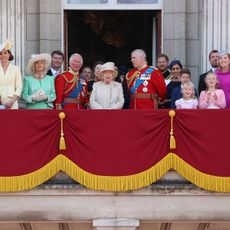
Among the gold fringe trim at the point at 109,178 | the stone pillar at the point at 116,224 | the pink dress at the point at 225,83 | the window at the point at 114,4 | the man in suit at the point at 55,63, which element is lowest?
the stone pillar at the point at 116,224

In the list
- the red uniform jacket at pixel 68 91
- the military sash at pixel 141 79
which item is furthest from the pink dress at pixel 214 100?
the red uniform jacket at pixel 68 91

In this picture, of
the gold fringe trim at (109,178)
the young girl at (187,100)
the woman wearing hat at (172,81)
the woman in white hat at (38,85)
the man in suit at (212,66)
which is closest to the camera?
the gold fringe trim at (109,178)

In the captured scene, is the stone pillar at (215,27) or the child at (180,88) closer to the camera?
the child at (180,88)

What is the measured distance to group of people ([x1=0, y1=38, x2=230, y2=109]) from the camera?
16.8 meters

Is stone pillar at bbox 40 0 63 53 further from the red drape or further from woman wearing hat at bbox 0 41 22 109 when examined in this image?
the red drape

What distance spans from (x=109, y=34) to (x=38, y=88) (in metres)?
7.11

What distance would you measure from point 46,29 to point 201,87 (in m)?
3.84

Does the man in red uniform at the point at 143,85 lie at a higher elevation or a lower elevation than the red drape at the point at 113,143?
higher

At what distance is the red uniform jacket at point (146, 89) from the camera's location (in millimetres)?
17156

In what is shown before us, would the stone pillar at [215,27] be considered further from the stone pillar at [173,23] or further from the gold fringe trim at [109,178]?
the gold fringe trim at [109,178]

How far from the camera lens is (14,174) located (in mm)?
16219

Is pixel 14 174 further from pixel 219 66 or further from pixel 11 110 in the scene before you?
pixel 219 66

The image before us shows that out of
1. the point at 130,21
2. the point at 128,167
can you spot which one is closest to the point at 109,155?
the point at 128,167

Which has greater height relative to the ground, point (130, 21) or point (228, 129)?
point (130, 21)
